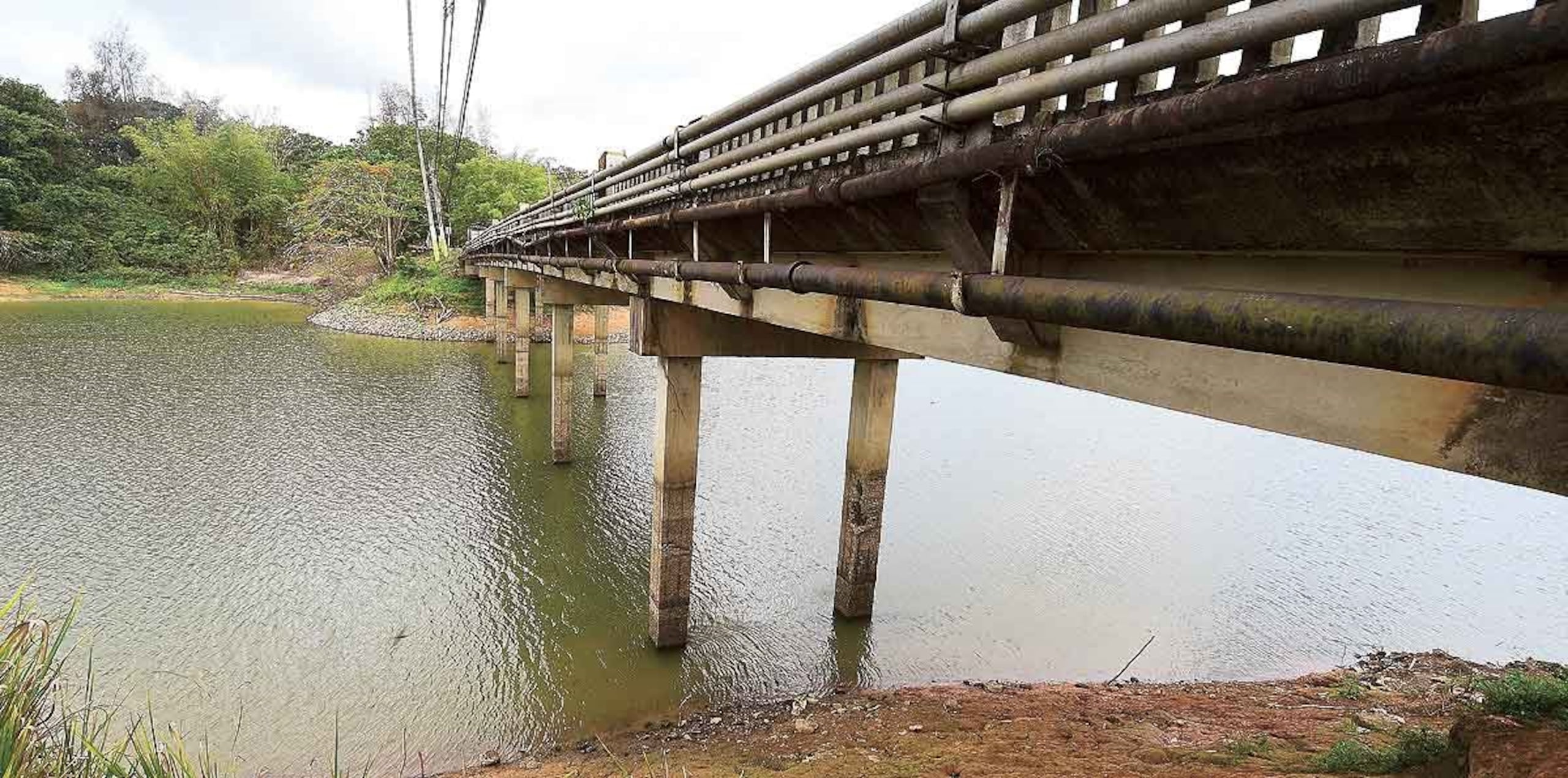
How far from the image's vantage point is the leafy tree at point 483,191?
151 ft

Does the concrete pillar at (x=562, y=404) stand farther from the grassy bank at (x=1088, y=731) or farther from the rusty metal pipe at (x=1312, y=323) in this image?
the rusty metal pipe at (x=1312, y=323)

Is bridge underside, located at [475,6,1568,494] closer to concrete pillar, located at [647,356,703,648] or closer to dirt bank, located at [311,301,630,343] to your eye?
concrete pillar, located at [647,356,703,648]

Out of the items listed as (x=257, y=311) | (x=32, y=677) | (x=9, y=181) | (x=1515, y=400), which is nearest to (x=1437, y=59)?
(x=1515, y=400)

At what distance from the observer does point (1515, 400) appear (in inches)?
72.6

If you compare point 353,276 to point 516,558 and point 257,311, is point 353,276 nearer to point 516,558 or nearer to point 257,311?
point 257,311

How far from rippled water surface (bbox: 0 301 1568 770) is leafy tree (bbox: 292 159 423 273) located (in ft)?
82.4

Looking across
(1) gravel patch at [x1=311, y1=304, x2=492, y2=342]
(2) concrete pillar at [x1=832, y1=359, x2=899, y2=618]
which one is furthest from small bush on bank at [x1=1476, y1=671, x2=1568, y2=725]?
(1) gravel patch at [x1=311, y1=304, x2=492, y2=342]

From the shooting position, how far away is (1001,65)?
8.54 feet

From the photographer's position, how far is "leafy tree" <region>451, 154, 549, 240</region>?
151ft

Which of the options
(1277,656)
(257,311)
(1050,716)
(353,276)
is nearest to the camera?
(1050,716)

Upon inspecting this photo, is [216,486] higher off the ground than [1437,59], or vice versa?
[1437,59]

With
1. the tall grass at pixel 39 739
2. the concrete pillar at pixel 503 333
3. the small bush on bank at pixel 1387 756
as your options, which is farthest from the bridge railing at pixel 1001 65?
the concrete pillar at pixel 503 333

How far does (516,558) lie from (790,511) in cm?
424

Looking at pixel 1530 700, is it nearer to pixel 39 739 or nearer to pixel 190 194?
pixel 39 739
